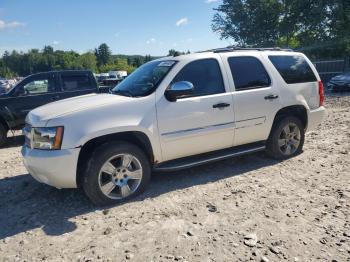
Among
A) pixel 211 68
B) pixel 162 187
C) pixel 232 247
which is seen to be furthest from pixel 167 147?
pixel 232 247

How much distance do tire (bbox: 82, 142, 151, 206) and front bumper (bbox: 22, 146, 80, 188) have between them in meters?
0.18

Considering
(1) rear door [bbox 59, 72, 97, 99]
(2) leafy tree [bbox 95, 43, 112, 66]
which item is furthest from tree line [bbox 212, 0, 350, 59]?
(2) leafy tree [bbox 95, 43, 112, 66]

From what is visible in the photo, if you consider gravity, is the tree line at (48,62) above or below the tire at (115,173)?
above

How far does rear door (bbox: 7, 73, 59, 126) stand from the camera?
894 centimetres

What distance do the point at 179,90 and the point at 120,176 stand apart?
1.36 m

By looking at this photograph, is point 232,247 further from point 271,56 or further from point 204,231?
point 271,56

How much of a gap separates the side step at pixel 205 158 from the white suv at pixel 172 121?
15 millimetres

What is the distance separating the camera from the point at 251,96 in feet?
17.6

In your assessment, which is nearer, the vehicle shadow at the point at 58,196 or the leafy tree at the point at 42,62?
the vehicle shadow at the point at 58,196

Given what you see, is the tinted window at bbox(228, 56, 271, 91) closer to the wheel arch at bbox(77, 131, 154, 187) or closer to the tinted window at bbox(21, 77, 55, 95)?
the wheel arch at bbox(77, 131, 154, 187)

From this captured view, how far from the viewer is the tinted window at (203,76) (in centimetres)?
491

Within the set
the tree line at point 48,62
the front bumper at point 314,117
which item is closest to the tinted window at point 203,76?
the front bumper at point 314,117

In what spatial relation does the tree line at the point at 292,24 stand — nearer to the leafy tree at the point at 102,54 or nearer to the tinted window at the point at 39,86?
the tinted window at the point at 39,86

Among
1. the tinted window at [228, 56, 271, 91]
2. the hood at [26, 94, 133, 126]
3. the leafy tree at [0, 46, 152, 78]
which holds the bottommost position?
the hood at [26, 94, 133, 126]
